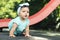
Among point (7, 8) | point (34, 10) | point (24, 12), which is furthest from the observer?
point (34, 10)

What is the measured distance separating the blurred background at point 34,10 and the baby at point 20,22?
1754 millimetres

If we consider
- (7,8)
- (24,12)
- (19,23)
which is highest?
(7,8)

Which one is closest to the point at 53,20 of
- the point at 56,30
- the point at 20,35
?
the point at 56,30

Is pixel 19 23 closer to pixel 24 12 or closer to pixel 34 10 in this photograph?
pixel 24 12

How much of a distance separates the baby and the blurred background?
1.75 meters

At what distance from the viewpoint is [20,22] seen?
2.88 meters

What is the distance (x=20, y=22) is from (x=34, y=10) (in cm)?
295

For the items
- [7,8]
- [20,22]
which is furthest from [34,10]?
[20,22]

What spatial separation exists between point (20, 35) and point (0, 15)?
5.87 ft

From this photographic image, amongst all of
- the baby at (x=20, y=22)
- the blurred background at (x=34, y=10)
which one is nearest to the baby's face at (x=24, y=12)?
the baby at (x=20, y=22)

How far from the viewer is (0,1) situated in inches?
188

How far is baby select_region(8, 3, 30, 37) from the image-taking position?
2.84m

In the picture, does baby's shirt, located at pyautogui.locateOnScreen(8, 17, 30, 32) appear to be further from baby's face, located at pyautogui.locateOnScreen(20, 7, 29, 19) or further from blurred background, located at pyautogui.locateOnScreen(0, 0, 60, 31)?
blurred background, located at pyautogui.locateOnScreen(0, 0, 60, 31)

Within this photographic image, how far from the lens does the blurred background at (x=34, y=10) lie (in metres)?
4.72
